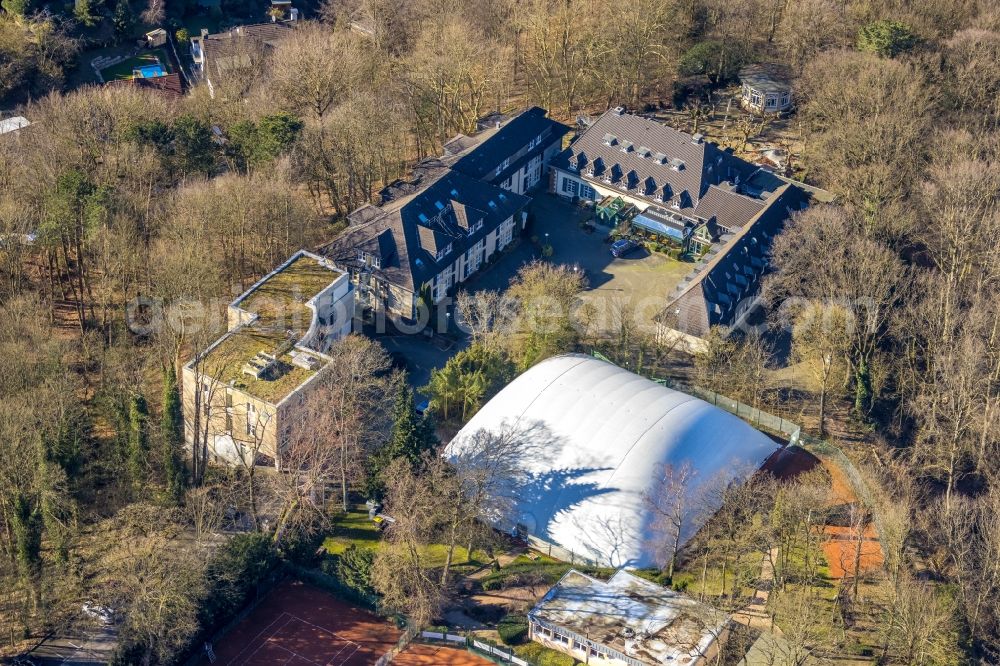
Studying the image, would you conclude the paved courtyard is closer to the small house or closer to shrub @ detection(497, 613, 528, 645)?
shrub @ detection(497, 613, 528, 645)

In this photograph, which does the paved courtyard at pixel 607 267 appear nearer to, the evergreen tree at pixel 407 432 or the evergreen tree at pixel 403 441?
the evergreen tree at pixel 403 441

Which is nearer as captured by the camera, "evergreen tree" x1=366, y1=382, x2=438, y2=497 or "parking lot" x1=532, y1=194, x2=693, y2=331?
"evergreen tree" x1=366, y1=382, x2=438, y2=497

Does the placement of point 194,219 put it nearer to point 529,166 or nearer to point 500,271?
point 500,271

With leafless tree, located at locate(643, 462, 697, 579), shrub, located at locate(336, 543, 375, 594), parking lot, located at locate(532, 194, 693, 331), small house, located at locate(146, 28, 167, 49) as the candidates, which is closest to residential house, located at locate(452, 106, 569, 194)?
parking lot, located at locate(532, 194, 693, 331)

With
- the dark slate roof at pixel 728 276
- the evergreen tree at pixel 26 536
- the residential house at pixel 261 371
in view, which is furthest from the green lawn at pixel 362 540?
the dark slate roof at pixel 728 276

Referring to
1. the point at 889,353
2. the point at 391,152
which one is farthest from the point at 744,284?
the point at 391,152
